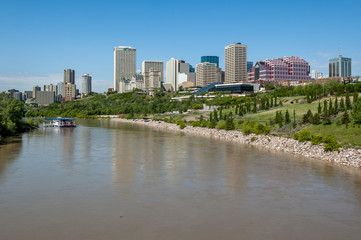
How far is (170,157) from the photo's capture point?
35.7 metres

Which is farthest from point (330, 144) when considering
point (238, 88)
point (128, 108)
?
point (128, 108)

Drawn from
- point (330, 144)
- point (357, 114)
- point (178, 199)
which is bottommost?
point (178, 199)

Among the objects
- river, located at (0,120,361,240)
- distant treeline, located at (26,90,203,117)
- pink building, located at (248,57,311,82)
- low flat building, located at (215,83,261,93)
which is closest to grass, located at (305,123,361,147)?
river, located at (0,120,361,240)

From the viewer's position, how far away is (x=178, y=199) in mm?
20000

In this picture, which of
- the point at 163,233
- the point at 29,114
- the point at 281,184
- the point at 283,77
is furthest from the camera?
the point at 283,77

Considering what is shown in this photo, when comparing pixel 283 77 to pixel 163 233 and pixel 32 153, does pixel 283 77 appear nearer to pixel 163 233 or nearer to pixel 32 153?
pixel 32 153

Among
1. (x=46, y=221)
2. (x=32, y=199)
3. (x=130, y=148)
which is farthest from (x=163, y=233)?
(x=130, y=148)

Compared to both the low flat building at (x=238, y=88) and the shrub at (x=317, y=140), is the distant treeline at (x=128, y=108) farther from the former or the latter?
the shrub at (x=317, y=140)

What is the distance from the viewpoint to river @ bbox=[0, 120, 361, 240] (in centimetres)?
1551

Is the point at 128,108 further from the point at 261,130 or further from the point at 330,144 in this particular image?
the point at 330,144

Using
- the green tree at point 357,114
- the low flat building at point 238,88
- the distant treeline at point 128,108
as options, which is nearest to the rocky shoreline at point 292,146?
the green tree at point 357,114

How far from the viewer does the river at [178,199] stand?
1551cm

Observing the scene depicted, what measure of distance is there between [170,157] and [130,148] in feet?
30.6

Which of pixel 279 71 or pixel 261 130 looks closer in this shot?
pixel 261 130
